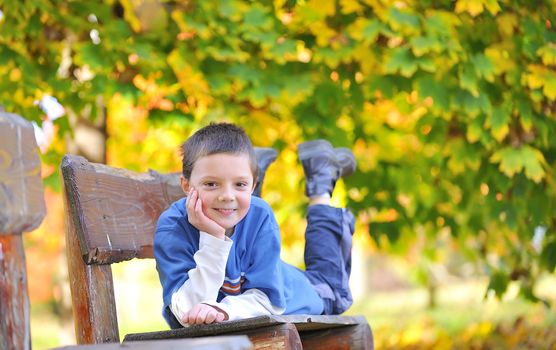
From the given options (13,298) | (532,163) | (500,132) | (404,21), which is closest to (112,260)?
(13,298)

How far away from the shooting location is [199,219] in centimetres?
257

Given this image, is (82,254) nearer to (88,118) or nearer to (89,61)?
(89,61)

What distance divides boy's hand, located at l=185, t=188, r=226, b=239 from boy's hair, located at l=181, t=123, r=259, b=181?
0.42 ft

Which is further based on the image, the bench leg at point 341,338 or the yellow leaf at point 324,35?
the yellow leaf at point 324,35

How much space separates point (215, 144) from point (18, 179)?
0.80m

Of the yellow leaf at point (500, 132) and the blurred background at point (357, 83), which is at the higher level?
the blurred background at point (357, 83)

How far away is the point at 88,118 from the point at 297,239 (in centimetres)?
198

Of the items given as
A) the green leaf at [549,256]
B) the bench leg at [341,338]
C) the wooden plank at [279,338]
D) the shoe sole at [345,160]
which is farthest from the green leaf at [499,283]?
the wooden plank at [279,338]

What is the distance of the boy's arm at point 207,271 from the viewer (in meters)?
2.54

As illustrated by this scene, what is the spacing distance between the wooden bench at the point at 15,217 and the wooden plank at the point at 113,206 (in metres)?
0.75

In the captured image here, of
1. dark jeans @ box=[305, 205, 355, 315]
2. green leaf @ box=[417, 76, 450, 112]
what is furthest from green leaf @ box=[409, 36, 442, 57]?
dark jeans @ box=[305, 205, 355, 315]

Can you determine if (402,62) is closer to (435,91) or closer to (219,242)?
(435,91)

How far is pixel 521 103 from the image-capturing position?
4176 mm

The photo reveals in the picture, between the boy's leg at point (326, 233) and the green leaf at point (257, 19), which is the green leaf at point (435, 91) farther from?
the green leaf at point (257, 19)
